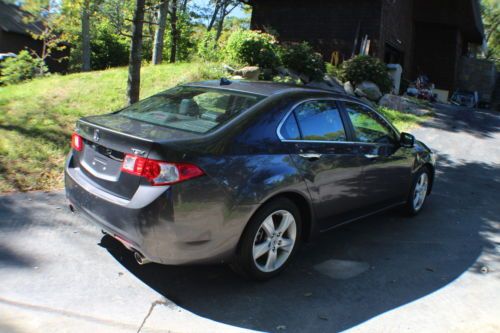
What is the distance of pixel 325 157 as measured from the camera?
425cm

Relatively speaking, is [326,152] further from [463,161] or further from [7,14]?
[7,14]

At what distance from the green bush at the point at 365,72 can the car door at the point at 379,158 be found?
31.7 feet

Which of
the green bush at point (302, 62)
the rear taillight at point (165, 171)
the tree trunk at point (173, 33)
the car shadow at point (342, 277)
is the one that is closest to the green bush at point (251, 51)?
the green bush at point (302, 62)

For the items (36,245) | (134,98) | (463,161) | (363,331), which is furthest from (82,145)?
(463,161)

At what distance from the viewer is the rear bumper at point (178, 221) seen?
3209mm

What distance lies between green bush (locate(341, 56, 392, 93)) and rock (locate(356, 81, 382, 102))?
0.29 meters

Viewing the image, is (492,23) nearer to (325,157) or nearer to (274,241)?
(325,157)

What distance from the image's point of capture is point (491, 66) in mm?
29859

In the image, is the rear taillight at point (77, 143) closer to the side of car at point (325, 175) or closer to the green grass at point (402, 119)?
the side of car at point (325, 175)

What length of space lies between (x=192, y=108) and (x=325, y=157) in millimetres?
1288

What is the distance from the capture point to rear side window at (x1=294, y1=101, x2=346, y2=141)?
13.8 feet

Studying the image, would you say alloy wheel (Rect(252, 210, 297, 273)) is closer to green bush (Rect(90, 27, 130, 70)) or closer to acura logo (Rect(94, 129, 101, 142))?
acura logo (Rect(94, 129, 101, 142))

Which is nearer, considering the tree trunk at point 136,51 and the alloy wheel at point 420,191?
the alloy wheel at point 420,191

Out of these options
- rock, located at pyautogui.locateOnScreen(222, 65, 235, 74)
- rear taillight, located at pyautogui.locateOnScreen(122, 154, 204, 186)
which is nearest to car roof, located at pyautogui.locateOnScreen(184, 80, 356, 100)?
rear taillight, located at pyautogui.locateOnScreen(122, 154, 204, 186)
